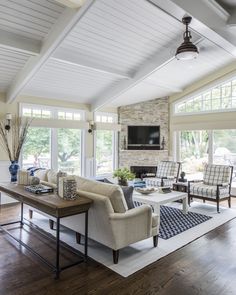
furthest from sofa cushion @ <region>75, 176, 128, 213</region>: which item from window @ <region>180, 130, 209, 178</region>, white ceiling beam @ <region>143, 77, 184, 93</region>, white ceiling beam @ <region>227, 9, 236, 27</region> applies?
window @ <region>180, 130, 209, 178</region>

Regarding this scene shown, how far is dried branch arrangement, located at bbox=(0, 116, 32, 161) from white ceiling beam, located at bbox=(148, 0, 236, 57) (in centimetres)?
435

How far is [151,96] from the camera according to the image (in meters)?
7.89

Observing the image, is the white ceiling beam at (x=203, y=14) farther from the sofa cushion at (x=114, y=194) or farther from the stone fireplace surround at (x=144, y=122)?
the stone fireplace surround at (x=144, y=122)

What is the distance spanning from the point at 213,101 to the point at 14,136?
547cm

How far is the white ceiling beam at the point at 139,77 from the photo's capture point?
17.4 ft

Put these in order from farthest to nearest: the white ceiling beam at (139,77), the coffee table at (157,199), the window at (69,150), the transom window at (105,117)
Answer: the transom window at (105,117)
the window at (69,150)
the white ceiling beam at (139,77)
the coffee table at (157,199)

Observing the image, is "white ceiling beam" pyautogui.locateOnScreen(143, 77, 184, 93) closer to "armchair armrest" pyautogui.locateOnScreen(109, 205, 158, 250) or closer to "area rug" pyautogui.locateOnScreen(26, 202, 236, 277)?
"area rug" pyautogui.locateOnScreen(26, 202, 236, 277)

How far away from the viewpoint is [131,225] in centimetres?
317

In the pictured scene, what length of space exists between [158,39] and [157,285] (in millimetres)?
4267

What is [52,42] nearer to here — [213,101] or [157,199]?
[157,199]

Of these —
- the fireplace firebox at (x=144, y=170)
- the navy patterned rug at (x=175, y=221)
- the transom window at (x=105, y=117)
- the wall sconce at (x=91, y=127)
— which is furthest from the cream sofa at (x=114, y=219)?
the transom window at (x=105, y=117)

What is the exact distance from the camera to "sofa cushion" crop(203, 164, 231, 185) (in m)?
5.81

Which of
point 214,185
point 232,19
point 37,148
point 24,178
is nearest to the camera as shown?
point 232,19

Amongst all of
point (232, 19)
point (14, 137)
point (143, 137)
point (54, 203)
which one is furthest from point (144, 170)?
point (54, 203)
